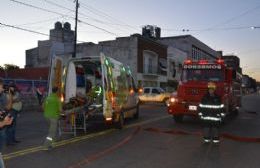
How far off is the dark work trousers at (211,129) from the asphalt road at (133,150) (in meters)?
0.29

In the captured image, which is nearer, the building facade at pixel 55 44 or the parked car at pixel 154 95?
the parked car at pixel 154 95

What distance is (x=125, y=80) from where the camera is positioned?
19547 mm

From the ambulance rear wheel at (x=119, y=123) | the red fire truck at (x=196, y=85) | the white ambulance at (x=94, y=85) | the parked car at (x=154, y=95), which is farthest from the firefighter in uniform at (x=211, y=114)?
the parked car at (x=154, y=95)

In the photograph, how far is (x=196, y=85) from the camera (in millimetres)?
20125

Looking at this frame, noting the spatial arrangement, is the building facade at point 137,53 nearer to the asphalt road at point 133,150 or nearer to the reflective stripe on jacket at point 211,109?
the asphalt road at point 133,150

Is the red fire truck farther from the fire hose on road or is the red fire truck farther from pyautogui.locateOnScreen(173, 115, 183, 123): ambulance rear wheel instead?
the fire hose on road

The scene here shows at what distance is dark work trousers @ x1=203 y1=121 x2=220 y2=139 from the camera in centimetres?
1384

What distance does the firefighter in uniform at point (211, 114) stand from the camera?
45.4 feet

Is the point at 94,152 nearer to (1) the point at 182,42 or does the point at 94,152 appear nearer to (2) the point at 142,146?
(2) the point at 142,146

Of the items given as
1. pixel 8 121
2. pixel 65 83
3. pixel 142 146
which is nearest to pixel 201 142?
pixel 142 146

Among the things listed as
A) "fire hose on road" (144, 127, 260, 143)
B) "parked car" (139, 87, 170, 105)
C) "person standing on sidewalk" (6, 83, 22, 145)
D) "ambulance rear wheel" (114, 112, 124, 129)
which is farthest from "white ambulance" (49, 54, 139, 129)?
"parked car" (139, 87, 170, 105)

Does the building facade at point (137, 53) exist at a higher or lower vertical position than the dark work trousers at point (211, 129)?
higher

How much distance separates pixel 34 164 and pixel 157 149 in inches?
152

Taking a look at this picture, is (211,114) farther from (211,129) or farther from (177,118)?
(177,118)
